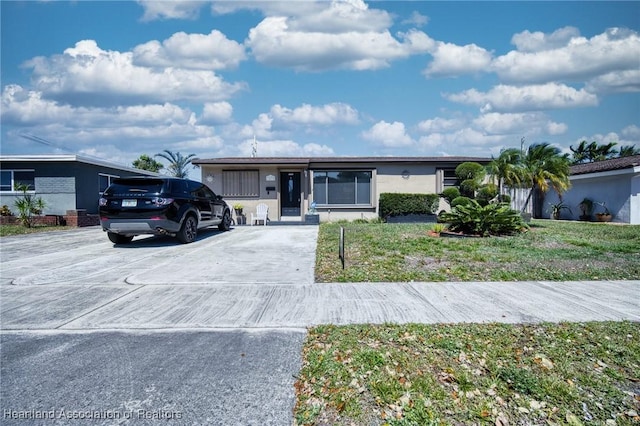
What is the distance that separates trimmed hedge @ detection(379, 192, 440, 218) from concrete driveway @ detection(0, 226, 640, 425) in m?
10.0

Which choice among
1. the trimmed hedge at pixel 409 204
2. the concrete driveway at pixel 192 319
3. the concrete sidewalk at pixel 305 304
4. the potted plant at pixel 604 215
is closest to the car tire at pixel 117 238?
the concrete driveway at pixel 192 319

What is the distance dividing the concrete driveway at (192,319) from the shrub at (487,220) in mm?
5258

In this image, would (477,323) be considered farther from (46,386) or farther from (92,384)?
(46,386)

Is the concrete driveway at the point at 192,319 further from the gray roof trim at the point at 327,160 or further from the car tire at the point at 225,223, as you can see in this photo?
the gray roof trim at the point at 327,160

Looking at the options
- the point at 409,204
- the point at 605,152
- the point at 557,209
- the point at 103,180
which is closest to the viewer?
the point at 409,204

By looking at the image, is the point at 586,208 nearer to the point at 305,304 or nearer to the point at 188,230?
the point at 188,230

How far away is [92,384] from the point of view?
273 centimetres

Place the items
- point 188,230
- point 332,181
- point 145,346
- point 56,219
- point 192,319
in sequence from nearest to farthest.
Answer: point 145,346 → point 192,319 → point 188,230 → point 56,219 → point 332,181

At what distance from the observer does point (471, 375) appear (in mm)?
2805

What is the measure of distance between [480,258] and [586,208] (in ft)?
46.8

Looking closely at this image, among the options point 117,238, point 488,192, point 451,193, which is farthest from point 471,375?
point 451,193

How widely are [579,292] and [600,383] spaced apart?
9.37 ft

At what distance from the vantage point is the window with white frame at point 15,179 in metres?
16.7

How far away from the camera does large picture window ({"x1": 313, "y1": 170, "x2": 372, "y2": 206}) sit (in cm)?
1780
